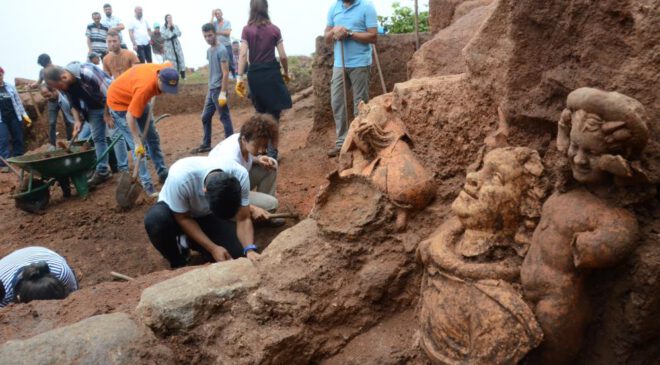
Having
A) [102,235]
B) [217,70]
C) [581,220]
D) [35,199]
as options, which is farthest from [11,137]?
[581,220]

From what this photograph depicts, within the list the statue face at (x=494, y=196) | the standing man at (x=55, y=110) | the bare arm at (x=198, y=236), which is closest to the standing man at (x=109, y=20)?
the standing man at (x=55, y=110)

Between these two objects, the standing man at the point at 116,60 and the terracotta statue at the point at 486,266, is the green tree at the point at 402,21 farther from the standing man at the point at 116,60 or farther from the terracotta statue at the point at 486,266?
the terracotta statue at the point at 486,266

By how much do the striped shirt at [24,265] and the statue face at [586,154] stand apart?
136 inches

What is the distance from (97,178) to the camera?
7883 mm

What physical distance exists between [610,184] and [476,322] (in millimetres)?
741

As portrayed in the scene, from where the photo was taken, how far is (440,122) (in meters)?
3.12

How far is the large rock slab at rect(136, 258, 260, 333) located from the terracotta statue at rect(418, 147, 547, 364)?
1073 mm

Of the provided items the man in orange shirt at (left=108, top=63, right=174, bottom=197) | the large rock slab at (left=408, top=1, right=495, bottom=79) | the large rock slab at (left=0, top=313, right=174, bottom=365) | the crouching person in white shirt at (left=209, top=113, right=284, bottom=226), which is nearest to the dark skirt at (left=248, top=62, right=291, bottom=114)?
the man in orange shirt at (left=108, top=63, right=174, bottom=197)

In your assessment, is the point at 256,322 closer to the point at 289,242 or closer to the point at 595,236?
the point at 289,242

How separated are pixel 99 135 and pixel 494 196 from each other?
6364 millimetres

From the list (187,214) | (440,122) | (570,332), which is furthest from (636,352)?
(187,214)

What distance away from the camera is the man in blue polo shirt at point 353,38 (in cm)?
614

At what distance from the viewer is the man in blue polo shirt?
614 cm

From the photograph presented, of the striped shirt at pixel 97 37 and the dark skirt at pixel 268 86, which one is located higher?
the striped shirt at pixel 97 37
